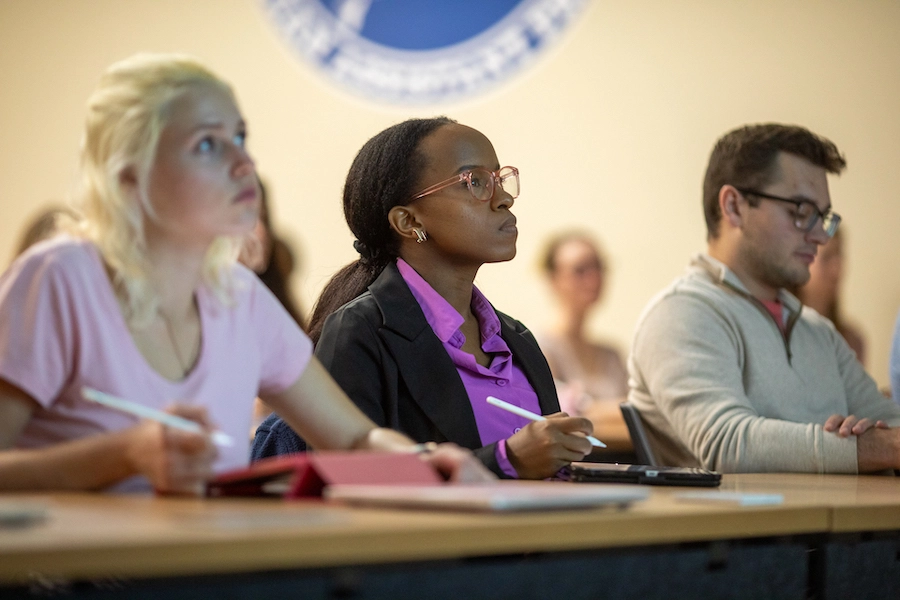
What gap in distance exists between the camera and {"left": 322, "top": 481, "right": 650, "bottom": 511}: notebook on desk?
90 centimetres

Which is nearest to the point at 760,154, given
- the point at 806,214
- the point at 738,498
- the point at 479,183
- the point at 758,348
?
the point at 806,214

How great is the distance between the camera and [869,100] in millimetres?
5312

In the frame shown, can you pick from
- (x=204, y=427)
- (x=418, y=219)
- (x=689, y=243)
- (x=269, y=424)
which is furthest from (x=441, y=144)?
(x=689, y=243)

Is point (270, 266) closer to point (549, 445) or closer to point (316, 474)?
point (549, 445)

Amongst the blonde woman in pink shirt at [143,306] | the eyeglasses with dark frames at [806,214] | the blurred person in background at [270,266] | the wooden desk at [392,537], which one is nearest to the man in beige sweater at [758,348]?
the eyeglasses with dark frames at [806,214]

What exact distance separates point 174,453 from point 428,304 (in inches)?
38.4

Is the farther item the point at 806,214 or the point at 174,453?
the point at 806,214

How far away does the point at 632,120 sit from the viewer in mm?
5156

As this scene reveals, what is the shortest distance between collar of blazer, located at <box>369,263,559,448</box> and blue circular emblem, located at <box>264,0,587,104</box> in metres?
2.89

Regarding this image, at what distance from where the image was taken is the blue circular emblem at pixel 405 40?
15.2ft

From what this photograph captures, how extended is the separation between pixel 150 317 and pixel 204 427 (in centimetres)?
22

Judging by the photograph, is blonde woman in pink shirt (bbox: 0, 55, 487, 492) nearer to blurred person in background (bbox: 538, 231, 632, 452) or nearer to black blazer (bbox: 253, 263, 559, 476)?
black blazer (bbox: 253, 263, 559, 476)

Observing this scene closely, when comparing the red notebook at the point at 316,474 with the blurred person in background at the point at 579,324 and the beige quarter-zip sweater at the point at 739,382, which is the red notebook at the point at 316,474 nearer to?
the beige quarter-zip sweater at the point at 739,382

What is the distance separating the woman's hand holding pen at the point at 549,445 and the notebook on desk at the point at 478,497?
468 mm
